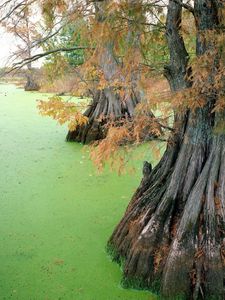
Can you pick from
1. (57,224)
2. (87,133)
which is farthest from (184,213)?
(87,133)

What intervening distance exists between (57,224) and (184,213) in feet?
5.44

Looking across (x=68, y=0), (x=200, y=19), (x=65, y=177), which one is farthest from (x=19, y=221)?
(x=200, y=19)

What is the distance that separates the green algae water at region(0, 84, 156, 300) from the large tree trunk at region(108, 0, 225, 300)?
26 centimetres

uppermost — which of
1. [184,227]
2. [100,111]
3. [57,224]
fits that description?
[100,111]

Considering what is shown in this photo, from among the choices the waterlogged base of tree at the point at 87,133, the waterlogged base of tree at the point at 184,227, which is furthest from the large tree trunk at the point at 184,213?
the waterlogged base of tree at the point at 87,133

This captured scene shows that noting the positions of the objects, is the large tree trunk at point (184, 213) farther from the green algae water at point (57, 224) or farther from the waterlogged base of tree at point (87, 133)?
the waterlogged base of tree at point (87, 133)

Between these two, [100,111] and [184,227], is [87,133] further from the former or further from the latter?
[184,227]

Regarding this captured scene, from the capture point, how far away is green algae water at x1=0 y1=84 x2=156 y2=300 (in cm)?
347

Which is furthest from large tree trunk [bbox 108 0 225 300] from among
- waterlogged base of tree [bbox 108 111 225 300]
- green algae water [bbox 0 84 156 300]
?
green algae water [bbox 0 84 156 300]

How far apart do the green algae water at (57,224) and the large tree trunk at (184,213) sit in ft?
Answer: 0.84

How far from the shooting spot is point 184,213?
3.44 meters

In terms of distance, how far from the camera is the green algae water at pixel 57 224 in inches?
136

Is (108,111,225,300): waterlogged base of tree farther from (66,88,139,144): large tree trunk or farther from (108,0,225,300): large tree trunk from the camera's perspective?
(66,88,139,144): large tree trunk

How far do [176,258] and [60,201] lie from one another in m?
2.26
